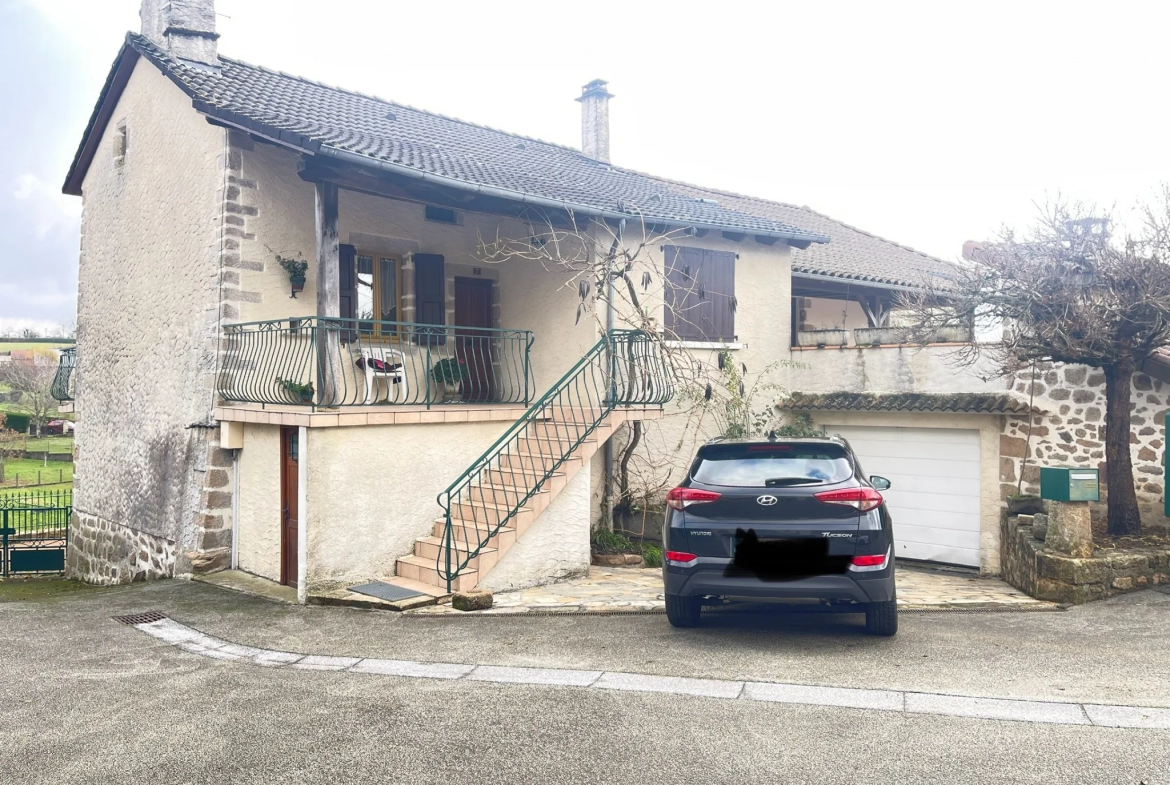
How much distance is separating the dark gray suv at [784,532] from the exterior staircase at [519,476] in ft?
8.10

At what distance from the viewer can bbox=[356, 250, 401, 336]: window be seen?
11664mm

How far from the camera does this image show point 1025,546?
9.54 meters

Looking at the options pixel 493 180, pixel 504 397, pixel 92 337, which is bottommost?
pixel 504 397

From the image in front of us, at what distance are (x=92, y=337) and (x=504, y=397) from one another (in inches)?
252

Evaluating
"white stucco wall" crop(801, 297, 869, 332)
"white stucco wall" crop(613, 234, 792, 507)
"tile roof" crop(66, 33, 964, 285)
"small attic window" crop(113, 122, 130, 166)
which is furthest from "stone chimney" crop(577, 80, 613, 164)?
"small attic window" crop(113, 122, 130, 166)

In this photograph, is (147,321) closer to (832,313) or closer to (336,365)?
(336,365)

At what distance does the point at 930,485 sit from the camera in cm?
1234

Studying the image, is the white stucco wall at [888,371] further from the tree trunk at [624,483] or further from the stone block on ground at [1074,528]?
the tree trunk at [624,483]

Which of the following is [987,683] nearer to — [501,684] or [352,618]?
[501,684]

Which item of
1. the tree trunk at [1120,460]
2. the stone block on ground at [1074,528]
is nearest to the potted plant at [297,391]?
the stone block on ground at [1074,528]

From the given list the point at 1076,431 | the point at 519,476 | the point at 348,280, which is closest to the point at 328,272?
the point at 348,280

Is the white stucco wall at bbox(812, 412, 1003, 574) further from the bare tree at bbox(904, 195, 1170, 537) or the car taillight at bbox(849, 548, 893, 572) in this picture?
the car taillight at bbox(849, 548, 893, 572)

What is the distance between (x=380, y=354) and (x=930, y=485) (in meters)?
7.51

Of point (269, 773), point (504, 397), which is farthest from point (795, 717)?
point (504, 397)
